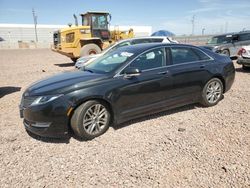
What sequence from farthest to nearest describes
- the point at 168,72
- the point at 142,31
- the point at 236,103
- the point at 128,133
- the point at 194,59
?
the point at 142,31
the point at 236,103
the point at 194,59
the point at 168,72
the point at 128,133

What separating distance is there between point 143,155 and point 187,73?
7.44 feet

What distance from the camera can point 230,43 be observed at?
13.8m

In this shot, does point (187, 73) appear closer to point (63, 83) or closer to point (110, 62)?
point (110, 62)

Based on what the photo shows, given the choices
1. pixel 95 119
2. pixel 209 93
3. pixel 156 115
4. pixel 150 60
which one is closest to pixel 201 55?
pixel 209 93

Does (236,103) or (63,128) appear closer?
(63,128)

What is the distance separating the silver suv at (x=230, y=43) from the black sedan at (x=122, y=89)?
8609 mm

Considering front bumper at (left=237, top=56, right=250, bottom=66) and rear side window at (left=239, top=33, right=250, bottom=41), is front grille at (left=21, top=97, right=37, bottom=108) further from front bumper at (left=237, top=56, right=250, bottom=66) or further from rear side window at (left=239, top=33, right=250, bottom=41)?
rear side window at (left=239, top=33, right=250, bottom=41)

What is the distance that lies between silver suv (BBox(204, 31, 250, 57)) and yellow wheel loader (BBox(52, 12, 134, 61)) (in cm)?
621

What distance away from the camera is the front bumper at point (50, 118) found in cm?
379

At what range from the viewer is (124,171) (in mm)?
3264

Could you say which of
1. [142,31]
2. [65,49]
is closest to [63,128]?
[65,49]

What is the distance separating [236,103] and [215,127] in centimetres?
173

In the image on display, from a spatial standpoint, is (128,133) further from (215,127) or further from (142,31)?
(142,31)

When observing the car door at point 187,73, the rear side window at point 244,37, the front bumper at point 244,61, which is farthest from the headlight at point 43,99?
the rear side window at point 244,37
